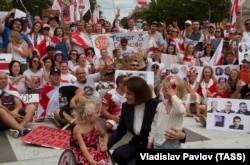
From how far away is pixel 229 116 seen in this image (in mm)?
6965

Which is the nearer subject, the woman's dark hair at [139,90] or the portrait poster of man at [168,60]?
the woman's dark hair at [139,90]

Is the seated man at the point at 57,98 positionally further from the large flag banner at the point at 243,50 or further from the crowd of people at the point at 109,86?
the large flag banner at the point at 243,50

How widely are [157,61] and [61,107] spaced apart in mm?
3188

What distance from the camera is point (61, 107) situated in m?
7.34

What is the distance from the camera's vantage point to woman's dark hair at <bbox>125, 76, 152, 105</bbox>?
391 cm

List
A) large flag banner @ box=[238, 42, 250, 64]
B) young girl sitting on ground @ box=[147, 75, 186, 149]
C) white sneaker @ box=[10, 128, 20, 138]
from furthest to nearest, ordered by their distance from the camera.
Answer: large flag banner @ box=[238, 42, 250, 64], white sneaker @ box=[10, 128, 20, 138], young girl sitting on ground @ box=[147, 75, 186, 149]

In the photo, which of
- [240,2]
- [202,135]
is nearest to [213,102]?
[202,135]

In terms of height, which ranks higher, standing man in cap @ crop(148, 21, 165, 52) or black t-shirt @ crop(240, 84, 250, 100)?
standing man in cap @ crop(148, 21, 165, 52)

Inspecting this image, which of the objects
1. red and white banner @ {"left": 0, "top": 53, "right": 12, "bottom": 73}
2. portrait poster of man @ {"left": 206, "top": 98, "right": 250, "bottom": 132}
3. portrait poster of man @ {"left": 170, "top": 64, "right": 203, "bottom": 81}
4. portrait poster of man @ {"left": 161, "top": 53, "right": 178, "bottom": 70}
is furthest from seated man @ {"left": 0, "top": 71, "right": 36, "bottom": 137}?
portrait poster of man @ {"left": 161, "top": 53, "right": 178, "bottom": 70}

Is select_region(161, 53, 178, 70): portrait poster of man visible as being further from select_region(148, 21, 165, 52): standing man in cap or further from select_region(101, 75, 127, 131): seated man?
select_region(101, 75, 127, 131): seated man

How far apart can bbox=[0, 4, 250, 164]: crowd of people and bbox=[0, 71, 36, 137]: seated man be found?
0.02m

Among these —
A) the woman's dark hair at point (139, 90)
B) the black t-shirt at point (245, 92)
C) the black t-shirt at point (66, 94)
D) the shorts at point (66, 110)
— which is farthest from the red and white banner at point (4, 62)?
the woman's dark hair at point (139, 90)

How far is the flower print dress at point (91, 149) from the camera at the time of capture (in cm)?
421

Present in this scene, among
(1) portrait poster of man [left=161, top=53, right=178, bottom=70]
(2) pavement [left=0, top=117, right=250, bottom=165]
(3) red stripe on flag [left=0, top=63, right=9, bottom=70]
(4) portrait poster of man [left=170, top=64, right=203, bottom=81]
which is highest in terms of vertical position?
(3) red stripe on flag [left=0, top=63, right=9, bottom=70]
